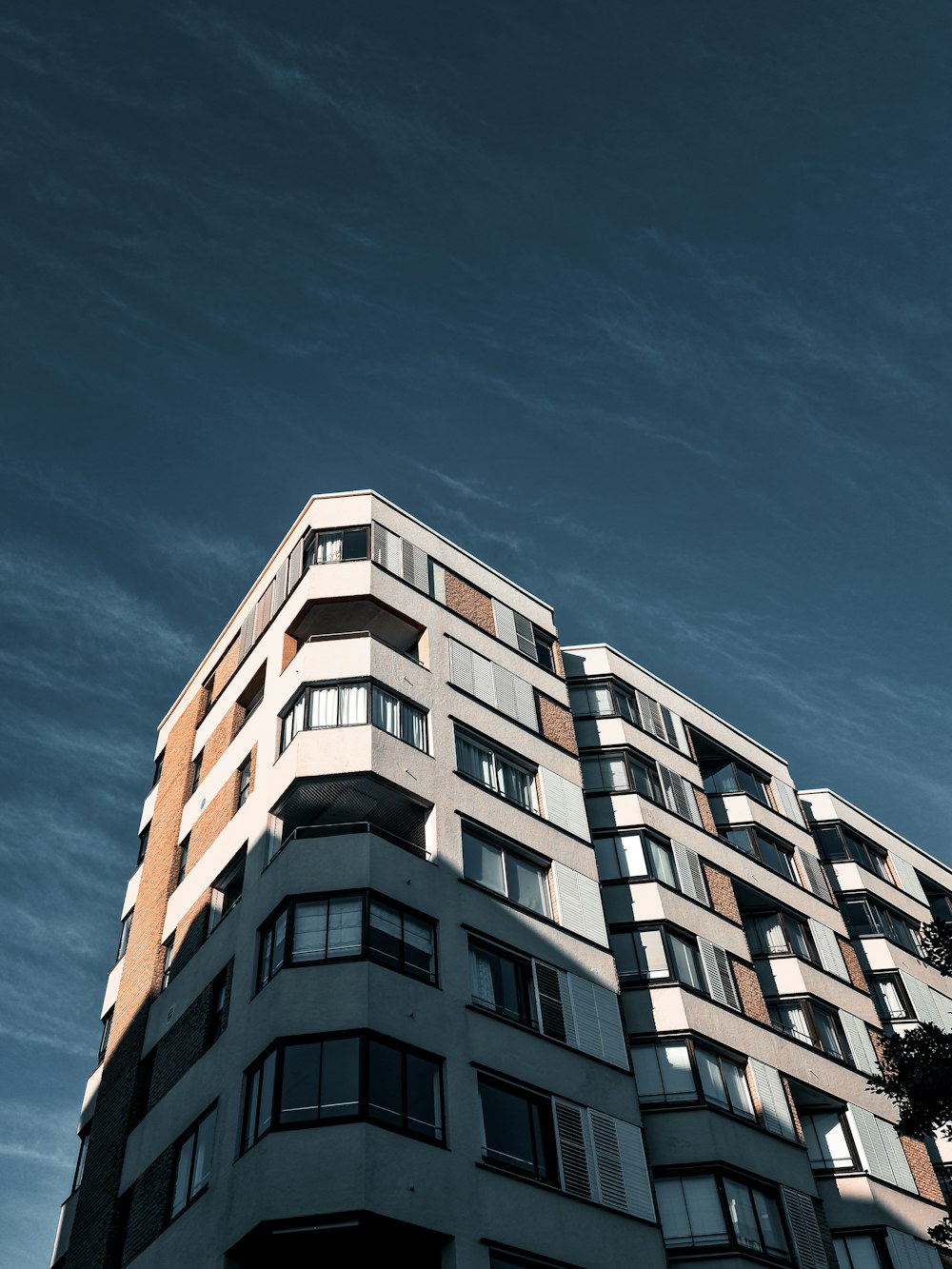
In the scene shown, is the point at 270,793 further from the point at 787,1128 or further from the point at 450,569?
the point at 787,1128

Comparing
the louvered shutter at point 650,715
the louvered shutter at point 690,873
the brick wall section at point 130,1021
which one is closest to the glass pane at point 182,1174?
the brick wall section at point 130,1021

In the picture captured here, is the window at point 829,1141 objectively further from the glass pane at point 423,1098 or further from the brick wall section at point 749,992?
the glass pane at point 423,1098

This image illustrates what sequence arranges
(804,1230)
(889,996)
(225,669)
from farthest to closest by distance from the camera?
1. (889,996)
2. (225,669)
3. (804,1230)

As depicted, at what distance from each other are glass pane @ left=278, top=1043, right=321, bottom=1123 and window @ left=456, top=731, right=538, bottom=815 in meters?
10.7

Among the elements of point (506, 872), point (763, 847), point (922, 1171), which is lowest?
point (922, 1171)

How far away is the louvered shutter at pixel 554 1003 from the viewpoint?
30344mm

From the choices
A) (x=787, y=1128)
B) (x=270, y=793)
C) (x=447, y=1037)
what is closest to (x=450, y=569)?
(x=270, y=793)

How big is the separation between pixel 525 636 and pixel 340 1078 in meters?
20.2

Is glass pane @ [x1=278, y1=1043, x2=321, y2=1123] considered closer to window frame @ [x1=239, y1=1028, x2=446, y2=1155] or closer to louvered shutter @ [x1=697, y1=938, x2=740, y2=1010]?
window frame @ [x1=239, y1=1028, x2=446, y2=1155]

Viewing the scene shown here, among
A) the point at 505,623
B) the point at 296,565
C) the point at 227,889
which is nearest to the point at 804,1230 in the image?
the point at 227,889

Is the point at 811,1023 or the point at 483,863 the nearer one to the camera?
the point at 483,863

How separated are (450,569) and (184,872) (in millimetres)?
13490

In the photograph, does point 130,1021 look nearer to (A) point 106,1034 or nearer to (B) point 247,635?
(A) point 106,1034

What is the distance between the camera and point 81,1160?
3525 cm
